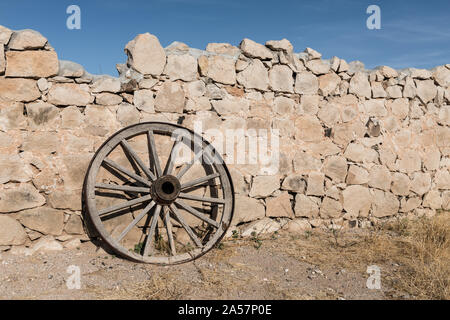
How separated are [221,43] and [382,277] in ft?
9.09

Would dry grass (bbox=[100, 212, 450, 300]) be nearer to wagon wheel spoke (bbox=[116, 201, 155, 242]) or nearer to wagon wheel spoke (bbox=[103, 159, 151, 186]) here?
wagon wheel spoke (bbox=[116, 201, 155, 242])

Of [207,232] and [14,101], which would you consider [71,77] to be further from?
[207,232]

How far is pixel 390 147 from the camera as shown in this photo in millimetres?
4652

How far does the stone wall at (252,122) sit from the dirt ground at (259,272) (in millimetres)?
339

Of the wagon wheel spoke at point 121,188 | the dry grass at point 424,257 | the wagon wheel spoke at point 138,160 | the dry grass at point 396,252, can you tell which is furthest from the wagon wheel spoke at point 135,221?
the dry grass at point 424,257

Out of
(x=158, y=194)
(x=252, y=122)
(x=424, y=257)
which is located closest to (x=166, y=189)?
(x=158, y=194)

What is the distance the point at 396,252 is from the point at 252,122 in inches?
77.3

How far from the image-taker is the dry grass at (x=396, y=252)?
280 centimetres

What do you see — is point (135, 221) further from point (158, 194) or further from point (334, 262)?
point (334, 262)

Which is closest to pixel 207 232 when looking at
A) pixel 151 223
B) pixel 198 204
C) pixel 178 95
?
pixel 198 204

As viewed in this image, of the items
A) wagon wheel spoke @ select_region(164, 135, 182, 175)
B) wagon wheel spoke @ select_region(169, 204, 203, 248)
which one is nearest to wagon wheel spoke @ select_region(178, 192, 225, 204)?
wagon wheel spoke @ select_region(169, 204, 203, 248)

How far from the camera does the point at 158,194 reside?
333cm

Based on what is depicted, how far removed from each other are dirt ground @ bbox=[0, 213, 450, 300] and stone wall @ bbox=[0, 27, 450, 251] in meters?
0.34

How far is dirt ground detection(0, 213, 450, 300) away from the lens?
2.62 meters
